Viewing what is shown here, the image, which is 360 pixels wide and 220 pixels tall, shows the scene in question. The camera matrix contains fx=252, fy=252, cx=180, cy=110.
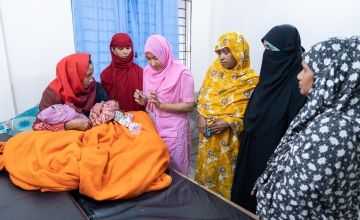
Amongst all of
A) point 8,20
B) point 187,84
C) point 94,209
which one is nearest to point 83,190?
point 94,209

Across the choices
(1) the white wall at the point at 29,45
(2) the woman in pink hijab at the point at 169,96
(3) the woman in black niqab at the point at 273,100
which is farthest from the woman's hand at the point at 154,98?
(1) the white wall at the point at 29,45

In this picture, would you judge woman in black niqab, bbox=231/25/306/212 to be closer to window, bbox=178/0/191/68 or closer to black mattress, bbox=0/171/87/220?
black mattress, bbox=0/171/87/220

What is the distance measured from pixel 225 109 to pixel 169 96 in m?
0.42

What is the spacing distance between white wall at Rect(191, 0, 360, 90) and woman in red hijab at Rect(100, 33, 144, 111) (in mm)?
1393

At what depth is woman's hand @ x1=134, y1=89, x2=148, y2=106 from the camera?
1.86 metres

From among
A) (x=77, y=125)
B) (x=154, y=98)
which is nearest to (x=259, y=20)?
(x=154, y=98)

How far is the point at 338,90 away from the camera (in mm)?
840

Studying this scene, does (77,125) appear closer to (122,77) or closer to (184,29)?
(122,77)

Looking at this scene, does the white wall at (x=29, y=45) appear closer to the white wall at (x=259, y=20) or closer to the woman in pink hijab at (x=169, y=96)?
the woman in pink hijab at (x=169, y=96)

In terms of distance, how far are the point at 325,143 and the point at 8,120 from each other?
2.19 meters

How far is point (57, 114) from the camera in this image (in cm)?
151

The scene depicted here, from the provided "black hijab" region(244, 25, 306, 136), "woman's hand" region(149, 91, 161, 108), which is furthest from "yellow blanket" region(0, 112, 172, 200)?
"black hijab" region(244, 25, 306, 136)

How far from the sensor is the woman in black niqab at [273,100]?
1499 mm

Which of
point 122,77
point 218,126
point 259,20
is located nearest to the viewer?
point 218,126
